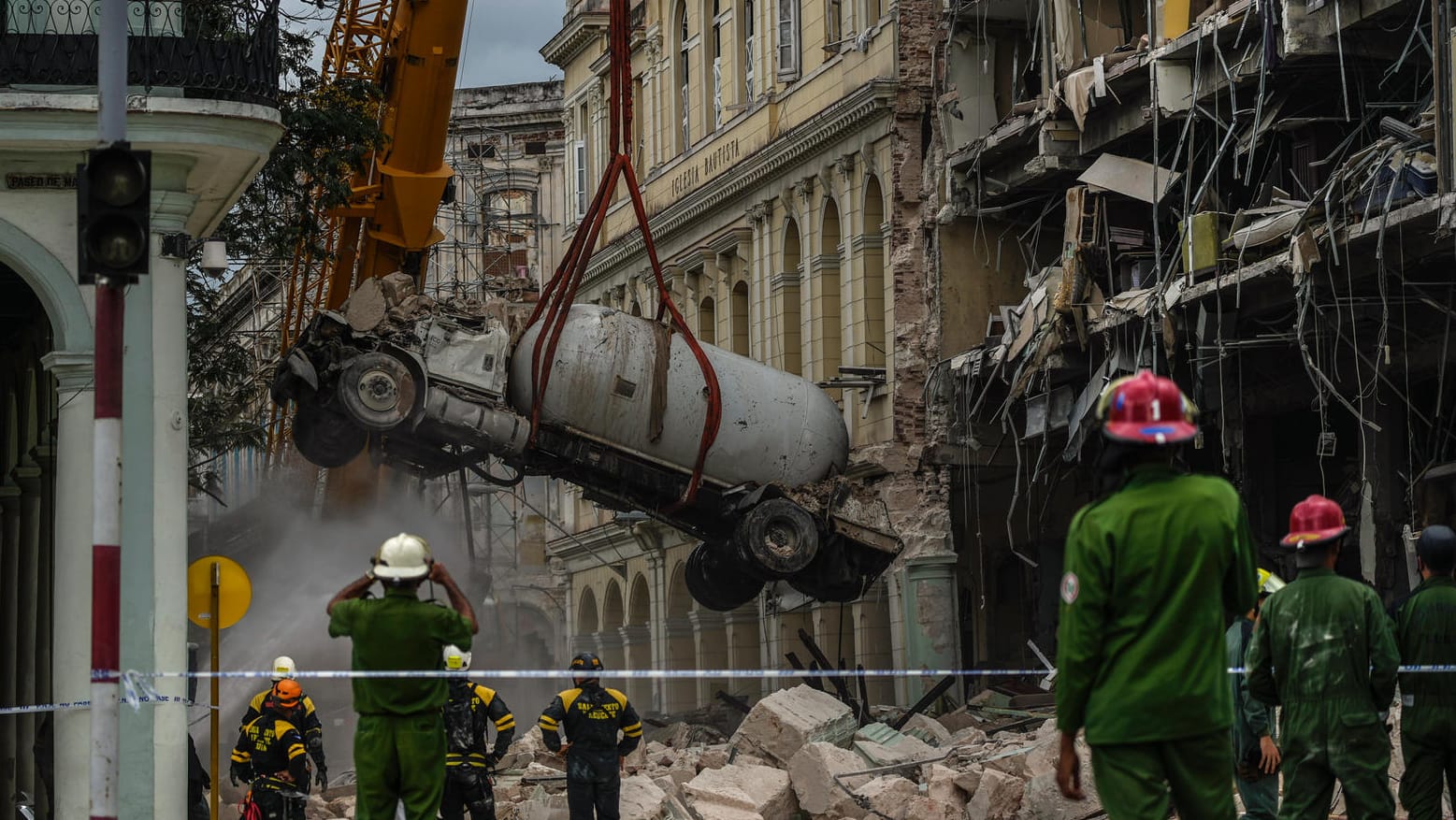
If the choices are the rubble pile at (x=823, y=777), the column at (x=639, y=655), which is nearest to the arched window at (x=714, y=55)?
the column at (x=639, y=655)

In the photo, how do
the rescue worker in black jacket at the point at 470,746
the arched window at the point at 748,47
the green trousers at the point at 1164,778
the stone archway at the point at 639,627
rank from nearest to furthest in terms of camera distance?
the green trousers at the point at 1164,778, the rescue worker in black jacket at the point at 470,746, the arched window at the point at 748,47, the stone archway at the point at 639,627

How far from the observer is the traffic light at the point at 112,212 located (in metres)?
10.5

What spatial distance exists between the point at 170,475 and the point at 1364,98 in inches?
523

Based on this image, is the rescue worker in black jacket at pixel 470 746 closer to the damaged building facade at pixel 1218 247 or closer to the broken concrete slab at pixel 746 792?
the broken concrete slab at pixel 746 792

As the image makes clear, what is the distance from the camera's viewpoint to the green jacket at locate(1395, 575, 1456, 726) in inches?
425

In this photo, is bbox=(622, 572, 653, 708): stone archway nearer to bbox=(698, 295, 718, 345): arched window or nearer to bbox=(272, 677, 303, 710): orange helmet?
bbox=(698, 295, 718, 345): arched window

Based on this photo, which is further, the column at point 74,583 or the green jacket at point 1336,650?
the column at point 74,583

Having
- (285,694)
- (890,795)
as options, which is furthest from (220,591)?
(890,795)

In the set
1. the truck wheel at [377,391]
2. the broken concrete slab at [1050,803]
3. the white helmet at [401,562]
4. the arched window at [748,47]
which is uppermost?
the arched window at [748,47]

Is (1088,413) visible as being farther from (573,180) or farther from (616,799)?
(573,180)

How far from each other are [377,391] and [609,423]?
9.18ft

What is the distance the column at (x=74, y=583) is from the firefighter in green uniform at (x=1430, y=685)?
9240 mm

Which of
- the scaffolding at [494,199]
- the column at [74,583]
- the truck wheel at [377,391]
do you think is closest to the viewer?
the column at [74,583]

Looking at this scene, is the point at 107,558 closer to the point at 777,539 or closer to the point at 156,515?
the point at 156,515
